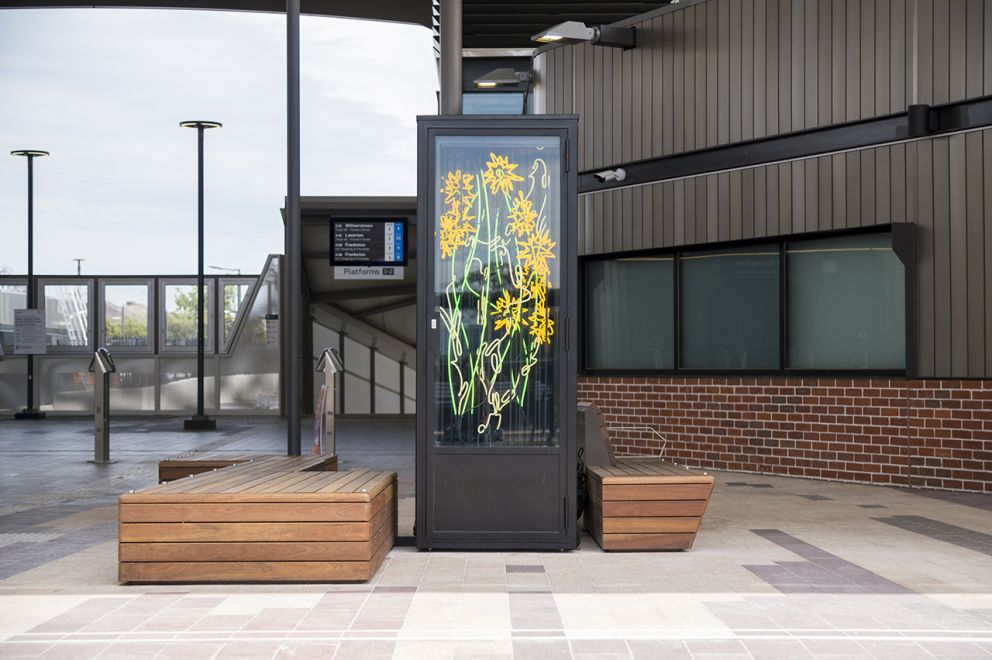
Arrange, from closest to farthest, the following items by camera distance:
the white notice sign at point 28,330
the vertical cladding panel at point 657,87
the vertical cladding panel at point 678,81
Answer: the vertical cladding panel at point 678,81
the vertical cladding panel at point 657,87
the white notice sign at point 28,330

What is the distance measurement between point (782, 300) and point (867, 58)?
2626 millimetres

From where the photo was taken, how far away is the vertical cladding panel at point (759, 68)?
12.4 metres

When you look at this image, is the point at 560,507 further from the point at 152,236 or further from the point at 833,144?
the point at 152,236

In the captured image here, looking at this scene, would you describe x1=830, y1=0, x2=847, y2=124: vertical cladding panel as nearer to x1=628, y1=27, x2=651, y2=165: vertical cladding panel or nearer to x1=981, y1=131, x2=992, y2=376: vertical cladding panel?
x1=981, y1=131, x2=992, y2=376: vertical cladding panel

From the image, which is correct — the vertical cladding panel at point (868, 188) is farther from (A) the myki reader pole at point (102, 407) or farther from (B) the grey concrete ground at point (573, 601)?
(A) the myki reader pole at point (102, 407)

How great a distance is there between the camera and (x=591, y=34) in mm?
13492

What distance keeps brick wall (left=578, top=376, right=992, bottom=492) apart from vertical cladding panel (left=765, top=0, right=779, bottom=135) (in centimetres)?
275

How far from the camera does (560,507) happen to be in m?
7.24

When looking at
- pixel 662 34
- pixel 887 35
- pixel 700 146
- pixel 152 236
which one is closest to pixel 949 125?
pixel 887 35

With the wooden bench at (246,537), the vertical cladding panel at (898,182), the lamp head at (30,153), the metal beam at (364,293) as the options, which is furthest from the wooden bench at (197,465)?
the lamp head at (30,153)

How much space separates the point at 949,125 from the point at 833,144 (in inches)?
49.7

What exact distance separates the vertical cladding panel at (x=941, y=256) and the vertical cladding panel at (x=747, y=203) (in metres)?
2.15

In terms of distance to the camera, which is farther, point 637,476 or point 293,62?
point 293,62

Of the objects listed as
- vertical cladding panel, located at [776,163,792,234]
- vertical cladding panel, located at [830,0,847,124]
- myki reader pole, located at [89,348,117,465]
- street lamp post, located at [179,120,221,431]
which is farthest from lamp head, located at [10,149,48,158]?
vertical cladding panel, located at [830,0,847,124]
